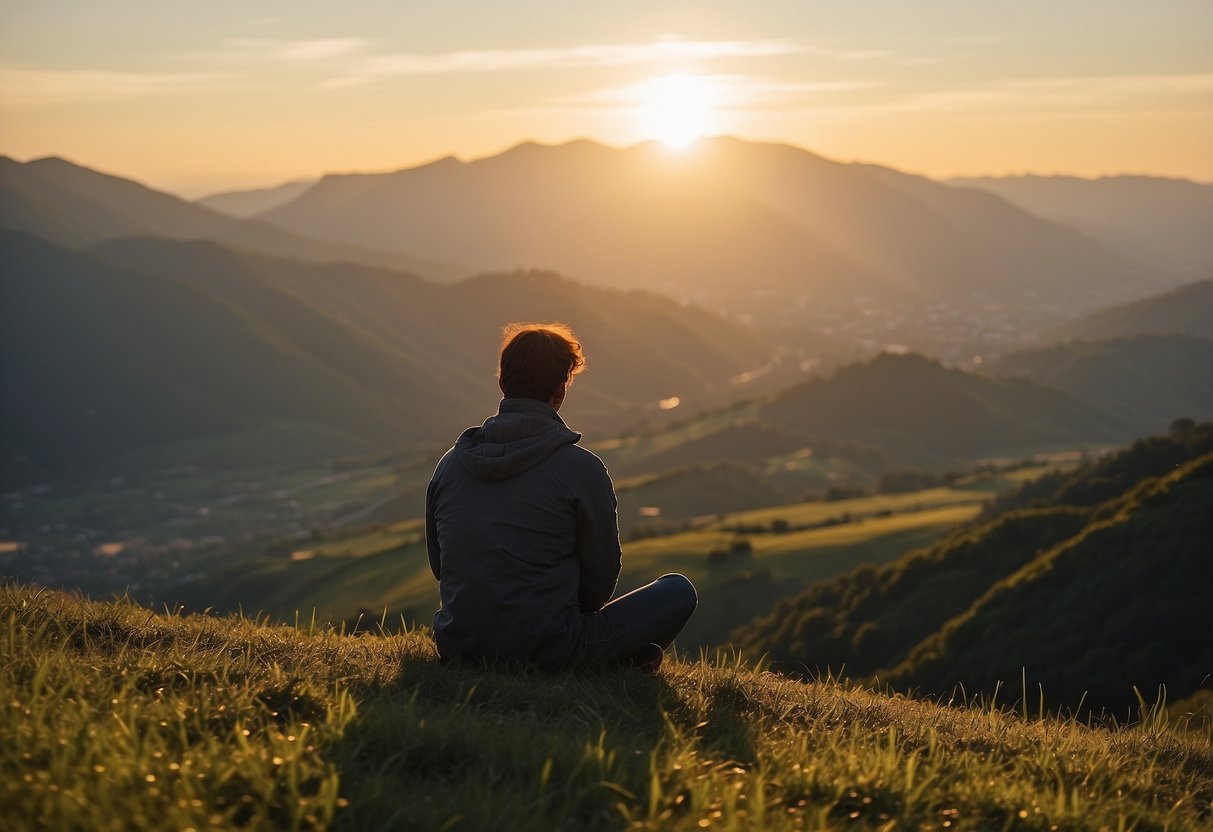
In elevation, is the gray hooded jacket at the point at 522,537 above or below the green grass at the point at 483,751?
above

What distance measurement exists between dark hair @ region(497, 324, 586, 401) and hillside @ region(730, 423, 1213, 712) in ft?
40.4

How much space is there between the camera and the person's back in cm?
602

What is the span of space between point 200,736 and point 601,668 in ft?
8.38

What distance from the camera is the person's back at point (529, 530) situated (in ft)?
19.8

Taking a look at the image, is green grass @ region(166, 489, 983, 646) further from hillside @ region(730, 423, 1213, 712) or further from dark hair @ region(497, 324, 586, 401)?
dark hair @ region(497, 324, 586, 401)

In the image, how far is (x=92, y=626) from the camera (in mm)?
6316

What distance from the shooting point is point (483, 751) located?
4367mm

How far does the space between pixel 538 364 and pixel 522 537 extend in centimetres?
97

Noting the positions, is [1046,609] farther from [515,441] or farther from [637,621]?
[515,441]

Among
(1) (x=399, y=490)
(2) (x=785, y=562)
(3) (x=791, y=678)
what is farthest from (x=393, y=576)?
(1) (x=399, y=490)

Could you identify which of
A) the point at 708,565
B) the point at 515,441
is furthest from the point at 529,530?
the point at 708,565

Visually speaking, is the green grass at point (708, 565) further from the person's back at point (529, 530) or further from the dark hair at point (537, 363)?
the dark hair at point (537, 363)

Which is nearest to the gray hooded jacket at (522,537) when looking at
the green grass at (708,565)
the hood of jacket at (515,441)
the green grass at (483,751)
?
the hood of jacket at (515,441)

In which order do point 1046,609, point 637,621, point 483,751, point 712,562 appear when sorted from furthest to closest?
point 712,562, point 1046,609, point 637,621, point 483,751
